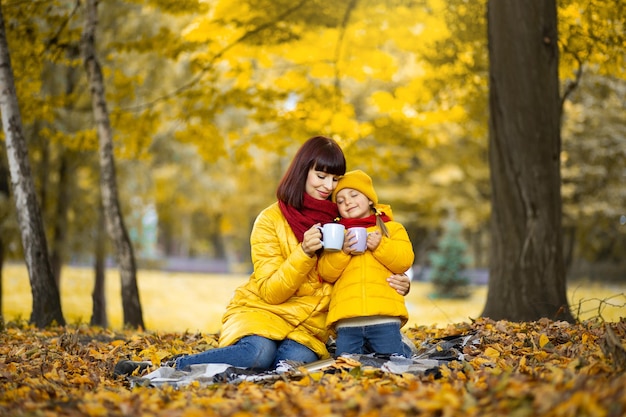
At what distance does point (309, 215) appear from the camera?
13.5 feet

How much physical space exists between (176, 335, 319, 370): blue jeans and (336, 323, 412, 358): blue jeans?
252mm

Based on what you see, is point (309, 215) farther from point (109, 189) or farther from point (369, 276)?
point (109, 189)

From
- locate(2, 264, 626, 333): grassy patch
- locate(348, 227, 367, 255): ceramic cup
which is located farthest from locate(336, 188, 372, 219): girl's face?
locate(2, 264, 626, 333): grassy patch

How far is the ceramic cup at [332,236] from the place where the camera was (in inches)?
144

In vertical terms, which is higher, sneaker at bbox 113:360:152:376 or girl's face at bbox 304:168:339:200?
girl's face at bbox 304:168:339:200

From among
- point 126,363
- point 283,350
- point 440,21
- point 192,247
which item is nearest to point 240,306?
point 283,350

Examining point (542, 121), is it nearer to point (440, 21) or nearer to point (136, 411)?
point (440, 21)

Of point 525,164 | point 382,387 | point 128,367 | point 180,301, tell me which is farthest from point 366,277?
point 180,301

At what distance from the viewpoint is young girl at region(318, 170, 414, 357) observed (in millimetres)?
3916

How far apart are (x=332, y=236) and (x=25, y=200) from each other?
13.0ft

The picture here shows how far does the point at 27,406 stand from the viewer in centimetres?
300

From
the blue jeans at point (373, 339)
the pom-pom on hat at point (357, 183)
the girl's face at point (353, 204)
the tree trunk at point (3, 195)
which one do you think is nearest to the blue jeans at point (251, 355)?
the blue jeans at point (373, 339)

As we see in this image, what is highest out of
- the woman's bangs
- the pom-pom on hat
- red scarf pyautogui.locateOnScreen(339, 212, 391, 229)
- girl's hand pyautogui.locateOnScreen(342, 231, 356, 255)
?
the woman's bangs

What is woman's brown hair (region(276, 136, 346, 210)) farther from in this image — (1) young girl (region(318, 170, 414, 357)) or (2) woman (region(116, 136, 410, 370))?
(1) young girl (region(318, 170, 414, 357))
